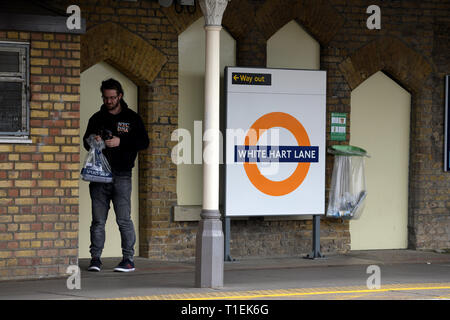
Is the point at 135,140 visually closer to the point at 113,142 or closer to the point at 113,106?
the point at 113,142

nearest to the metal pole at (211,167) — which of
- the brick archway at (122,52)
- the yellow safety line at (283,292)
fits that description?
the yellow safety line at (283,292)

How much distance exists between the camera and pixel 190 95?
1176 cm

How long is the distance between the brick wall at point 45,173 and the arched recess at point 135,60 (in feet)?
4.27

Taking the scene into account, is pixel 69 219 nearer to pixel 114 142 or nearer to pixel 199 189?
pixel 114 142

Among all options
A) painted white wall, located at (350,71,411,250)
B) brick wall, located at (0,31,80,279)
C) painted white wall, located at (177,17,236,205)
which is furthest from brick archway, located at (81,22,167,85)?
painted white wall, located at (350,71,411,250)

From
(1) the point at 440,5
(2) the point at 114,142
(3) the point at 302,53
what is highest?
(1) the point at 440,5

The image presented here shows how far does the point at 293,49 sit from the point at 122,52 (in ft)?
8.68

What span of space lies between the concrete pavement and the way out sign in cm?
84

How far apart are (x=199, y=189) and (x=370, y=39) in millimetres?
3486

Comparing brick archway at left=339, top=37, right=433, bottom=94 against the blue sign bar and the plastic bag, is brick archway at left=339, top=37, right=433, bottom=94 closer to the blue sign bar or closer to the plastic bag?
the blue sign bar

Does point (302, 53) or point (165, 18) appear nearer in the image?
point (165, 18)

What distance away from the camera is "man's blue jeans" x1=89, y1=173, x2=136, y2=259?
401 inches

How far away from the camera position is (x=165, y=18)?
1146cm
